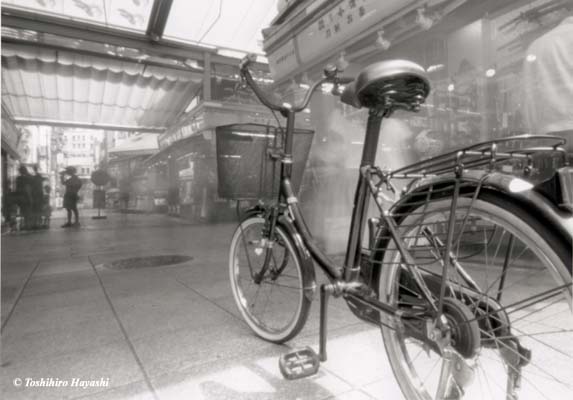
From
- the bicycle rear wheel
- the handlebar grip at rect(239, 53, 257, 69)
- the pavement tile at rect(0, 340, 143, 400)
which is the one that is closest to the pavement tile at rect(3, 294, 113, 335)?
the pavement tile at rect(0, 340, 143, 400)

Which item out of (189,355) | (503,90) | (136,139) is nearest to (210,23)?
(503,90)

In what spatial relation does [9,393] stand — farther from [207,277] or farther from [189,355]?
[207,277]

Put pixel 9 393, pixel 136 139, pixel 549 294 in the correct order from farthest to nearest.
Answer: pixel 136 139 → pixel 9 393 → pixel 549 294

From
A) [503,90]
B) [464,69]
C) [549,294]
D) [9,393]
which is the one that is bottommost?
[9,393]

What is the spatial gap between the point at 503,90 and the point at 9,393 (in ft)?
→ 16.4

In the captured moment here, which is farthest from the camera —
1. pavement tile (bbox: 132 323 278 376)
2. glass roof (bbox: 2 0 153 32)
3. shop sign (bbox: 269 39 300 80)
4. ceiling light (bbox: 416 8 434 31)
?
glass roof (bbox: 2 0 153 32)

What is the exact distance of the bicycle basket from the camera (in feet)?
7.00

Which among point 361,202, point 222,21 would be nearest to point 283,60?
point 222,21

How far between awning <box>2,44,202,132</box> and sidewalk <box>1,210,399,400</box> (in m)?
6.35

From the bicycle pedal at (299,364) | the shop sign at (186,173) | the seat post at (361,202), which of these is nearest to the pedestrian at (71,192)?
the shop sign at (186,173)

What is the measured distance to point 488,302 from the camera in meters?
1.30

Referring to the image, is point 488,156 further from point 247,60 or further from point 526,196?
point 247,60

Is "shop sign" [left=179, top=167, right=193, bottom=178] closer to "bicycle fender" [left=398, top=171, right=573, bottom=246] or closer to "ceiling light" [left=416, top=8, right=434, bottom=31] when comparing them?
"ceiling light" [left=416, top=8, right=434, bottom=31]

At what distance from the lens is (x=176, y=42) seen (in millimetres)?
8711
